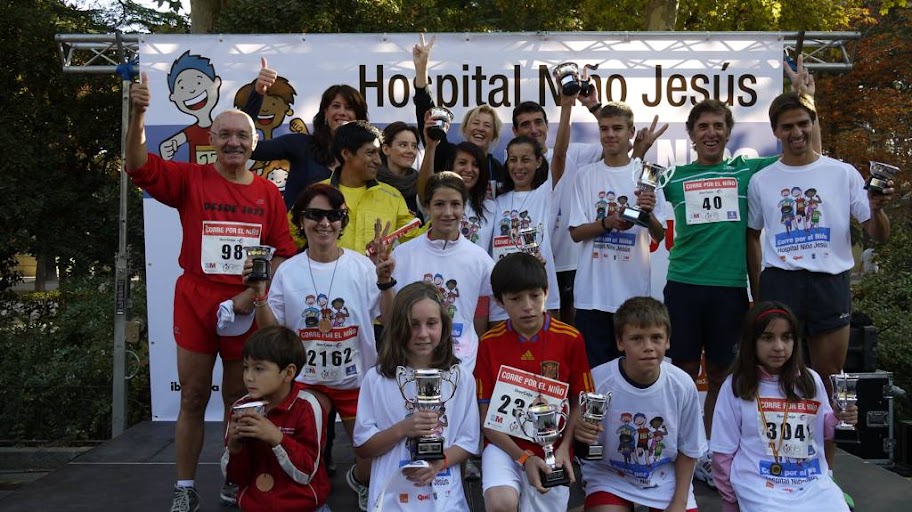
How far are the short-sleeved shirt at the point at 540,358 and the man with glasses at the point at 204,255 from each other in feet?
3.62

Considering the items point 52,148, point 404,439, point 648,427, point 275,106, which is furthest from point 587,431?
point 52,148

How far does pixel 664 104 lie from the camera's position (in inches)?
233

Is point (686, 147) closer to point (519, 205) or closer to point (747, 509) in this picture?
point (519, 205)

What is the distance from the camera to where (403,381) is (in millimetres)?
3242

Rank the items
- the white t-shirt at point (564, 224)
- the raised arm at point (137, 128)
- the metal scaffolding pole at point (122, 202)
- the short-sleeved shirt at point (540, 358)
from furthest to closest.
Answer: the metal scaffolding pole at point (122, 202) < the white t-shirt at point (564, 224) < the raised arm at point (137, 128) < the short-sleeved shirt at point (540, 358)

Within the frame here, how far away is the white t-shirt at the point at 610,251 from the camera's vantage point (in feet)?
14.1

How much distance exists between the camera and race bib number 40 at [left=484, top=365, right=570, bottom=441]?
3346mm

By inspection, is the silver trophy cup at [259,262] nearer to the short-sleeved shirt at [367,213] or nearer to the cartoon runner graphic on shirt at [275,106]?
the short-sleeved shirt at [367,213]

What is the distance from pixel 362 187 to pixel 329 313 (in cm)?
85

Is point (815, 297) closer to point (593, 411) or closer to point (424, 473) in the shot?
point (593, 411)

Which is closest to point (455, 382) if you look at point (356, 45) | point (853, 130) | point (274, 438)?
point (274, 438)

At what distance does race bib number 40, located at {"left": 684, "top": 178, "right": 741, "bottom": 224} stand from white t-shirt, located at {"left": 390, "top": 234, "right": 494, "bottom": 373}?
1.16 m

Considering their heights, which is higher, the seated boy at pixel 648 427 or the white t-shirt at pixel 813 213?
the white t-shirt at pixel 813 213

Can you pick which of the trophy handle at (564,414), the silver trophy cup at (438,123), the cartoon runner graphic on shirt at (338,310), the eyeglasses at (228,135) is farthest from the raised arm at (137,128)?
the trophy handle at (564,414)
